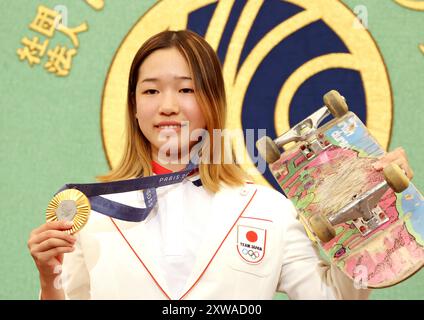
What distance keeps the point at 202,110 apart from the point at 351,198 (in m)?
0.32

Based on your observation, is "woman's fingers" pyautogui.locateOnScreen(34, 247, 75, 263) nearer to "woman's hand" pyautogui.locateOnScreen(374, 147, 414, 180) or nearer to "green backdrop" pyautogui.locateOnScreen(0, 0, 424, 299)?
"woman's hand" pyautogui.locateOnScreen(374, 147, 414, 180)

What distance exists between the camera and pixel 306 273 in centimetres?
105

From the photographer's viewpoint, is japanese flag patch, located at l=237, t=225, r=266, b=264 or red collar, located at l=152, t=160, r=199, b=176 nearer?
japanese flag patch, located at l=237, t=225, r=266, b=264

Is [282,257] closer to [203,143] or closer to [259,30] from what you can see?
[203,143]

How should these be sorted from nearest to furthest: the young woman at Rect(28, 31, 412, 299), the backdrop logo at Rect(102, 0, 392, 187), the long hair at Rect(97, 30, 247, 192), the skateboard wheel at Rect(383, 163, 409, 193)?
the skateboard wheel at Rect(383, 163, 409, 193)
the young woman at Rect(28, 31, 412, 299)
the long hair at Rect(97, 30, 247, 192)
the backdrop logo at Rect(102, 0, 392, 187)

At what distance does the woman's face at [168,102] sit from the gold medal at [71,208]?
20 cm

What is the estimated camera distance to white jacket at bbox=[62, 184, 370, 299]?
1.04 m

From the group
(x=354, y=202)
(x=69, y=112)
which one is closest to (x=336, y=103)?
(x=354, y=202)

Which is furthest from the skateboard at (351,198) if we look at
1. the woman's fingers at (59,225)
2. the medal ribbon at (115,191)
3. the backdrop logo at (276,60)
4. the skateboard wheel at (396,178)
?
the backdrop logo at (276,60)

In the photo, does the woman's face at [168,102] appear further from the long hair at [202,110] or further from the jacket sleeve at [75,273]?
the jacket sleeve at [75,273]

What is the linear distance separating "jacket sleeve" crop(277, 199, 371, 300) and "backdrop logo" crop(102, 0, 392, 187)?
23.2 inches

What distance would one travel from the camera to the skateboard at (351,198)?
0.98 meters

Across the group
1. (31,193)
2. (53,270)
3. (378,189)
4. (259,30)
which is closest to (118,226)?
(53,270)

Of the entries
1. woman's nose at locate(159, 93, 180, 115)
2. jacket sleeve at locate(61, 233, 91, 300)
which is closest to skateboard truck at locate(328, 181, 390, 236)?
woman's nose at locate(159, 93, 180, 115)
